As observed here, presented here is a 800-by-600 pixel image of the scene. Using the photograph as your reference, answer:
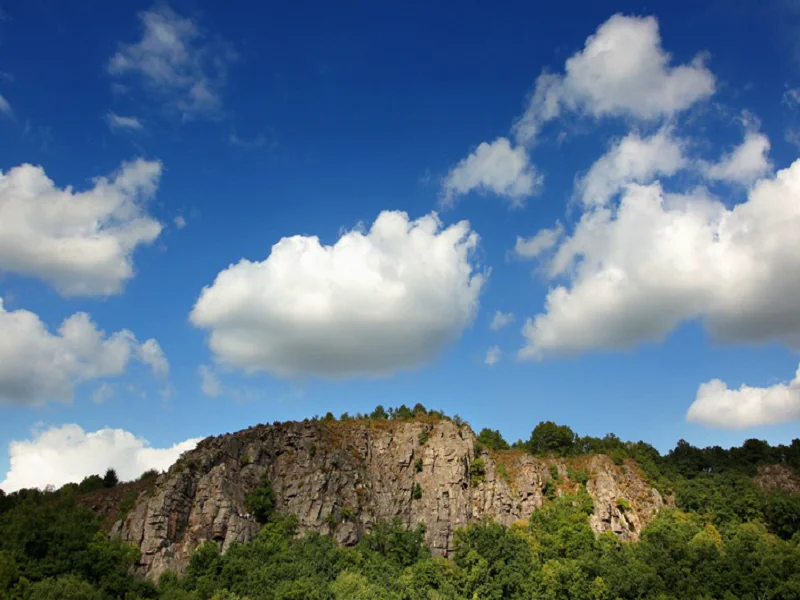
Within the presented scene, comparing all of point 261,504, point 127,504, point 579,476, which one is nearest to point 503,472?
point 579,476

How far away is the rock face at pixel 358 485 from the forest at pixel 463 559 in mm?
2895

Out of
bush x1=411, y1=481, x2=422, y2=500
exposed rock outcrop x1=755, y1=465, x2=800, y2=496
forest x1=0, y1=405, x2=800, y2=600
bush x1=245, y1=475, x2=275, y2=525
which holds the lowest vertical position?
forest x1=0, y1=405, x2=800, y2=600

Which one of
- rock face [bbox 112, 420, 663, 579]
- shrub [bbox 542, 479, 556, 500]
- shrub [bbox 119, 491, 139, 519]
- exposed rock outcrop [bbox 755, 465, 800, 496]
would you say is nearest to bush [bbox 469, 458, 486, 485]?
rock face [bbox 112, 420, 663, 579]

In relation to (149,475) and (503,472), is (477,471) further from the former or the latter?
(149,475)

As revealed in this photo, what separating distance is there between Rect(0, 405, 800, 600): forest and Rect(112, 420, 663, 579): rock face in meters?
2.89

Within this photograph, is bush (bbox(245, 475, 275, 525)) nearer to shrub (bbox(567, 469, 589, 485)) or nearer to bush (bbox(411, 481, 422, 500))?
bush (bbox(411, 481, 422, 500))

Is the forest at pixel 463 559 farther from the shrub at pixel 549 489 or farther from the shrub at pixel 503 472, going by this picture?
the shrub at pixel 503 472

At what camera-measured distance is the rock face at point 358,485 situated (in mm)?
82688

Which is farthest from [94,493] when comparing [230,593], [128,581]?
[230,593]

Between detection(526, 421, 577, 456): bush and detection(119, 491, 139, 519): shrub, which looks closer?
detection(119, 491, 139, 519): shrub

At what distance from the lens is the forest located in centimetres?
6519

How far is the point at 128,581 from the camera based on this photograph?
66.5 meters

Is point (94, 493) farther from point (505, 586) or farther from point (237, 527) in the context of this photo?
point (505, 586)

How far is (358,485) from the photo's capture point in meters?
94.1
